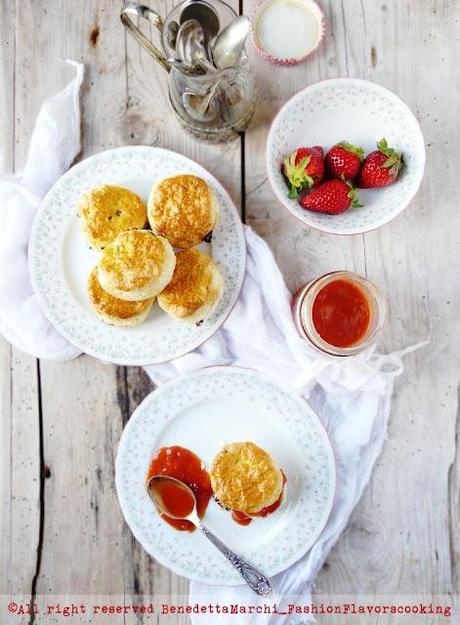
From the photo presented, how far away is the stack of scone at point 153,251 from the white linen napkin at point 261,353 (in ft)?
0.40

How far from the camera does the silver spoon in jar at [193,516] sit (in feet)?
4.69

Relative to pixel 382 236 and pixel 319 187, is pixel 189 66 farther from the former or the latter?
pixel 382 236

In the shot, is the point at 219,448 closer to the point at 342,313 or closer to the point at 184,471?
the point at 184,471

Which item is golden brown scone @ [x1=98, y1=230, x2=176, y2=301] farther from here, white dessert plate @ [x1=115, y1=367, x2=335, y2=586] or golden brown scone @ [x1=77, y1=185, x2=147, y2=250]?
white dessert plate @ [x1=115, y1=367, x2=335, y2=586]

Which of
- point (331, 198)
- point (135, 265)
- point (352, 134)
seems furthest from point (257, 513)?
point (352, 134)

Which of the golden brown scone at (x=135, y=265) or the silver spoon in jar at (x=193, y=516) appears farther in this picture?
the silver spoon in jar at (x=193, y=516)

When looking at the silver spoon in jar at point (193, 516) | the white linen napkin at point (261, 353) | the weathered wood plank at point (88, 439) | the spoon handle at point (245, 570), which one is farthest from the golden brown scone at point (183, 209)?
the spoon handle at point (245, 570)

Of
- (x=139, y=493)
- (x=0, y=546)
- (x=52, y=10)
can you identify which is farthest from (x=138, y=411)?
(x=52, y=10)

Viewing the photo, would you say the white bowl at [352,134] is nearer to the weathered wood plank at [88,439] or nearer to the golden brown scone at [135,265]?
the golden brown scone at [135,265]

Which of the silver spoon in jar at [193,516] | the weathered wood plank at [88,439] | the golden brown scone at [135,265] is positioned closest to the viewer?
the golden brown scone at [135,265]

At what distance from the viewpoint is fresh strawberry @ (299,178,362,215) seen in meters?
1.40

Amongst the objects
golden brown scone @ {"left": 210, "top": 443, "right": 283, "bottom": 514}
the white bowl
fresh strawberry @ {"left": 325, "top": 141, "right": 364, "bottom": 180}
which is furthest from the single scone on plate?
fresh strawberry @ {"left": 325, "top": 141, "right": 364, "bottom": 180}

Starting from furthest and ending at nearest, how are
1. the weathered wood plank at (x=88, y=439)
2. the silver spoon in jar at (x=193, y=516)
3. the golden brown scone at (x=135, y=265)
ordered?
the weathered wood plank at (x=88, y=439), the silver spoon in jar at (x=193, y=516), the golden brown scone at (x=135, y=265)

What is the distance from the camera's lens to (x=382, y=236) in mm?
1530
